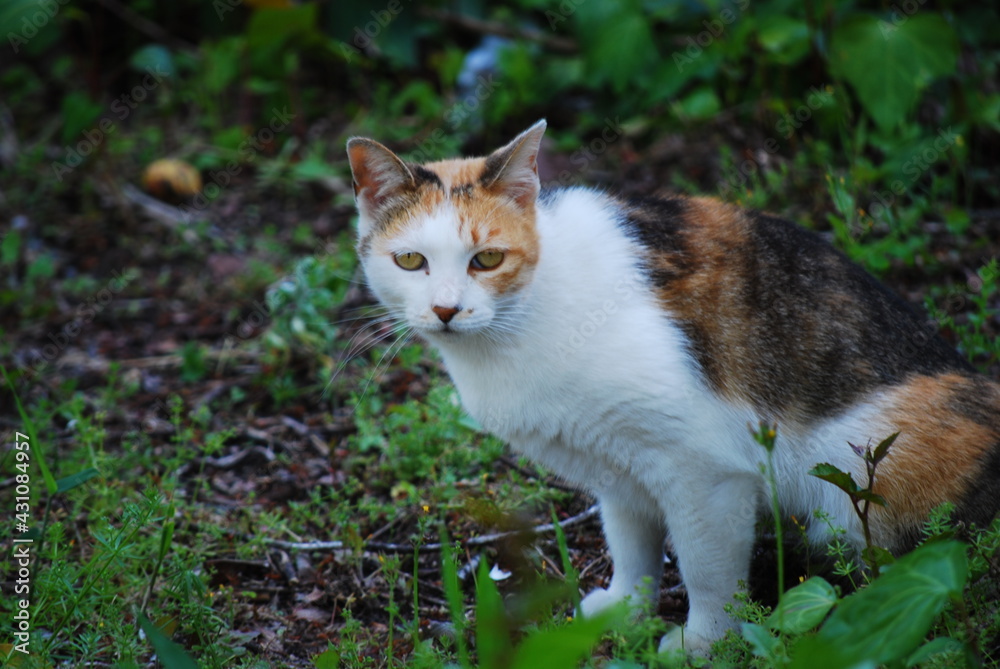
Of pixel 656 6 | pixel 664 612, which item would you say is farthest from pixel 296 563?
pixel 656 6

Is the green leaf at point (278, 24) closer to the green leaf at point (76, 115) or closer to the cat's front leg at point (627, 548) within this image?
the green leaf at point (76, 115)

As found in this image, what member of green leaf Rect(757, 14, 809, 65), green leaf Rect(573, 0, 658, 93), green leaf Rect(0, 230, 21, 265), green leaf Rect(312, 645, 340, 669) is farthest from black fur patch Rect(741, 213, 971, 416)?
green leaf Rect(0, 230, 21, 265)

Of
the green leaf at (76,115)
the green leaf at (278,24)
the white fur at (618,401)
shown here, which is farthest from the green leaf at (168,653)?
the green leaf at (278,24)

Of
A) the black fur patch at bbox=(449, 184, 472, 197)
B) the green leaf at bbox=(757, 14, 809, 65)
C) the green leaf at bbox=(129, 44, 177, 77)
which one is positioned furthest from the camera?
the green leaf at bbox=(129, 44, 177, 77)

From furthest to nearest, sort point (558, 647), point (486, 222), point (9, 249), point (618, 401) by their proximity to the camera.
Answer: point (9, 249) < point (486, 222) < point (618, 401) < point (558, 647)

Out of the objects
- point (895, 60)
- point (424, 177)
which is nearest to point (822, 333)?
point (424, 177)

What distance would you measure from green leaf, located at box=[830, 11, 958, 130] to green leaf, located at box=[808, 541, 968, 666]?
9.97ft

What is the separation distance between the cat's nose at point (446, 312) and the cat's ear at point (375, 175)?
18.7 inches

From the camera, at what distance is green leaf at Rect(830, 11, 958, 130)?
13.7 ft

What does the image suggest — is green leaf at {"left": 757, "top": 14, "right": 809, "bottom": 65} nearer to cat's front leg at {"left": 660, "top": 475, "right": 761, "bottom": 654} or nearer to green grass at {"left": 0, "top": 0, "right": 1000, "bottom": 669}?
green grass at {"left": 0, "top": 0, "right": 1000, "bottom": 669}

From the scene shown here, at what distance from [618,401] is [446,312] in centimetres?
57

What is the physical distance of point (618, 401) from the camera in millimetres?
2488

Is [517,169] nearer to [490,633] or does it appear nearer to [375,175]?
[375,175]

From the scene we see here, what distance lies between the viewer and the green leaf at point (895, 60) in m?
4.19
